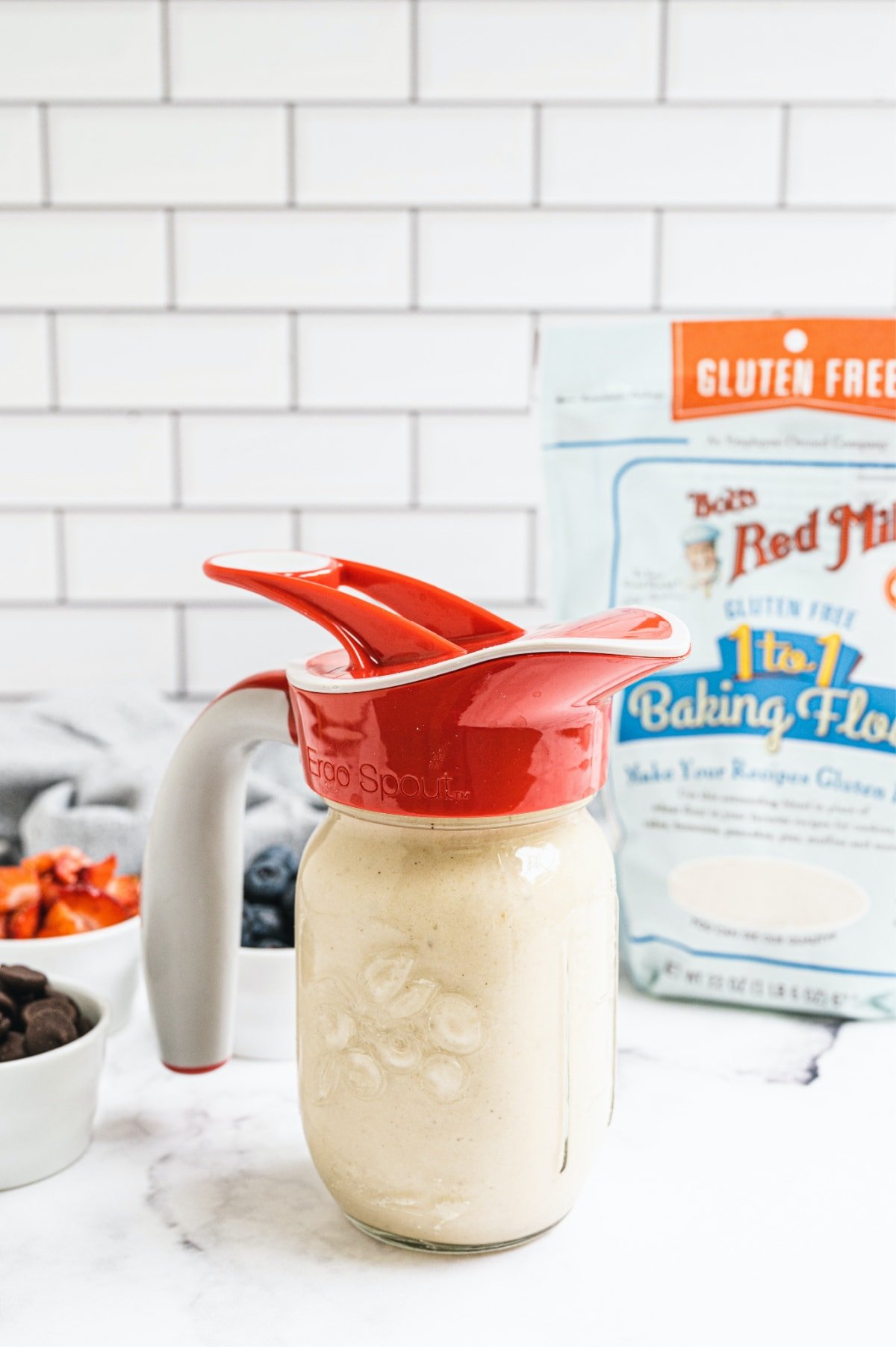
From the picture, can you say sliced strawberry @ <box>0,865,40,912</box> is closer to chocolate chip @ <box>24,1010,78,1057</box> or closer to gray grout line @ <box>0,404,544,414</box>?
chocolate chip @ <box>24,1010,78,1057</box>

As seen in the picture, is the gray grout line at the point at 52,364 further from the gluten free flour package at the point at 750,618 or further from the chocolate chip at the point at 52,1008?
the chocolate chip at the point at 52,1008

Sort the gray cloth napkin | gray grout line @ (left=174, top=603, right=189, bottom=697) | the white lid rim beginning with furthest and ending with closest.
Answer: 1. gray grout line @ (left=174, top=603, right=189, bottom=697)
2. the gray cloth napkin
3. the white lid rim

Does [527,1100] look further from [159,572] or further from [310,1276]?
Result: [159,572]

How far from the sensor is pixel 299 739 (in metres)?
0.44

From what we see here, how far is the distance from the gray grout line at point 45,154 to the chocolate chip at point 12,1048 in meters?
0.74

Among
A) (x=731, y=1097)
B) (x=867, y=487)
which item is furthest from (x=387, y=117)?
(x=731, y=1097)

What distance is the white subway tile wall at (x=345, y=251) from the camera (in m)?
0.93

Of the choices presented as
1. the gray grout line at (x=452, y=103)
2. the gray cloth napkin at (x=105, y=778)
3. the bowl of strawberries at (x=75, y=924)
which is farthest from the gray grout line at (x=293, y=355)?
the bowl of strawberries at (x=75, y=924)

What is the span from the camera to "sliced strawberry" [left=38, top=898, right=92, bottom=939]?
0.59 metres

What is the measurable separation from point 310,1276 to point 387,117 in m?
0.86

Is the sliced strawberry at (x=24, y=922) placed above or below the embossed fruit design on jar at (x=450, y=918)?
below

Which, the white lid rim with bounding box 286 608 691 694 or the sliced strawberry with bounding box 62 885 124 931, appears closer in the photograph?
the white lid rim with bounding box 286 608 691 694

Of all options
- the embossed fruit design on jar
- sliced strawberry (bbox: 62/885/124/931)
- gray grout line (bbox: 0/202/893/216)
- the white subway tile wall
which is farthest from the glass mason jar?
gray grout line (bbox: 0/202/893/216)

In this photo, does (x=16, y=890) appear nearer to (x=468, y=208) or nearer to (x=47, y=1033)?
(x=47, y=1033)
